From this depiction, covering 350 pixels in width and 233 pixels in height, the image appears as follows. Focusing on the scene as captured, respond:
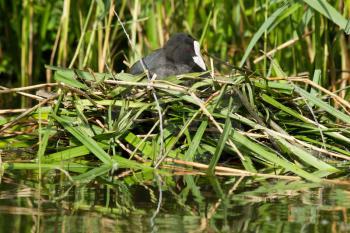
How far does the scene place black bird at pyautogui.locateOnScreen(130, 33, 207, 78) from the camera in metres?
4.15

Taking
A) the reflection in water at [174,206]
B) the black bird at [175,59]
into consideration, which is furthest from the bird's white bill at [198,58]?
the reflection in water at [174,206]

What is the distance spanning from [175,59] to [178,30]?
1091 millimetres

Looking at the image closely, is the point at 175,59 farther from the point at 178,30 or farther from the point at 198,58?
the point at 178,30

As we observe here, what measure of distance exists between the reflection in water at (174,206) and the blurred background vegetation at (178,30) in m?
1.02

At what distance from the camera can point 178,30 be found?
5.46 meters

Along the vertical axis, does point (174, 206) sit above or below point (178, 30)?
below

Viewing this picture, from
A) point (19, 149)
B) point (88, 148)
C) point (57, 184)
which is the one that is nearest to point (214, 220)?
point (57, 184)

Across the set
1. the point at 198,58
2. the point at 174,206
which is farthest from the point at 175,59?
the point at 174,206

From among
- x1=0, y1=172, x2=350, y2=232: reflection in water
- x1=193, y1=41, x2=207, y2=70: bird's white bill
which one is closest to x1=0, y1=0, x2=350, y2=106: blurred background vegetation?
x1=193, y1=41, x2=207, y2=70: bird's white bill

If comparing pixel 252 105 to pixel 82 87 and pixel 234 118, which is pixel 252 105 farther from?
pixel 82 87

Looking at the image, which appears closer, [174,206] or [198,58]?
[174,206]

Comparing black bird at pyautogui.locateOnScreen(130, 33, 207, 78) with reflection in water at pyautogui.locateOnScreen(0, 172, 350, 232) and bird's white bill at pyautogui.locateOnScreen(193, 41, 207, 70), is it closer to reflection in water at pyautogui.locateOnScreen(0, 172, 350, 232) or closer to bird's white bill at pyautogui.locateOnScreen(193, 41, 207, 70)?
bird's white bill at pyautogui.locateOnScreen(193, 41, 207, 70)

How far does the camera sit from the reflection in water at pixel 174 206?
2443 mm

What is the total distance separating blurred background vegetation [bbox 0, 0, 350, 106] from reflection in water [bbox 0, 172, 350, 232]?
102 centimetres
